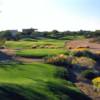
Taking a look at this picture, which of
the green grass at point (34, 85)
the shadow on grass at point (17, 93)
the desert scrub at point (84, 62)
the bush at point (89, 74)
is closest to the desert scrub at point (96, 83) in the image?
the bush at point (89, 74)

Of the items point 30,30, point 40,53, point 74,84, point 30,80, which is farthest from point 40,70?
point 30,30

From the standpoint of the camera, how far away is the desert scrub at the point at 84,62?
43781mm

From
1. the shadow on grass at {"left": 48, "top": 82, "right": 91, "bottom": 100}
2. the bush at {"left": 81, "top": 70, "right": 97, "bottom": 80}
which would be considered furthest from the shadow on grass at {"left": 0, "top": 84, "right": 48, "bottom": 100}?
the bush at {"left": 81, "top": 70, "right": 97, "bottom": 80}

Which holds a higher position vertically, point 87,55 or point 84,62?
point 87,55

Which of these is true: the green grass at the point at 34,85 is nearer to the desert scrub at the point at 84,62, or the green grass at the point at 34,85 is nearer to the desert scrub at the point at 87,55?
the desert scrub at the point at 84,62

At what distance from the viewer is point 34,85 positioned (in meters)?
26.6

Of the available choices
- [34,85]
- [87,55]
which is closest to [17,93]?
[34,85]

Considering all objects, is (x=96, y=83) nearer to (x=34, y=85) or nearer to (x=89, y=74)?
(x=89, y=74)

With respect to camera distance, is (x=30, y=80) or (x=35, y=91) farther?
(x=30, y=80)

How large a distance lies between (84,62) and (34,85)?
19.4 meters

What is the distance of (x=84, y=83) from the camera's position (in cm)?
3403

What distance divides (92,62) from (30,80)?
19269mm

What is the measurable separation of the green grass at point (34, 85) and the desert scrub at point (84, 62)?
7.97 metres

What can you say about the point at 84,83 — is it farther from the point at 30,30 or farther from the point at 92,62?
the point at 30,30
